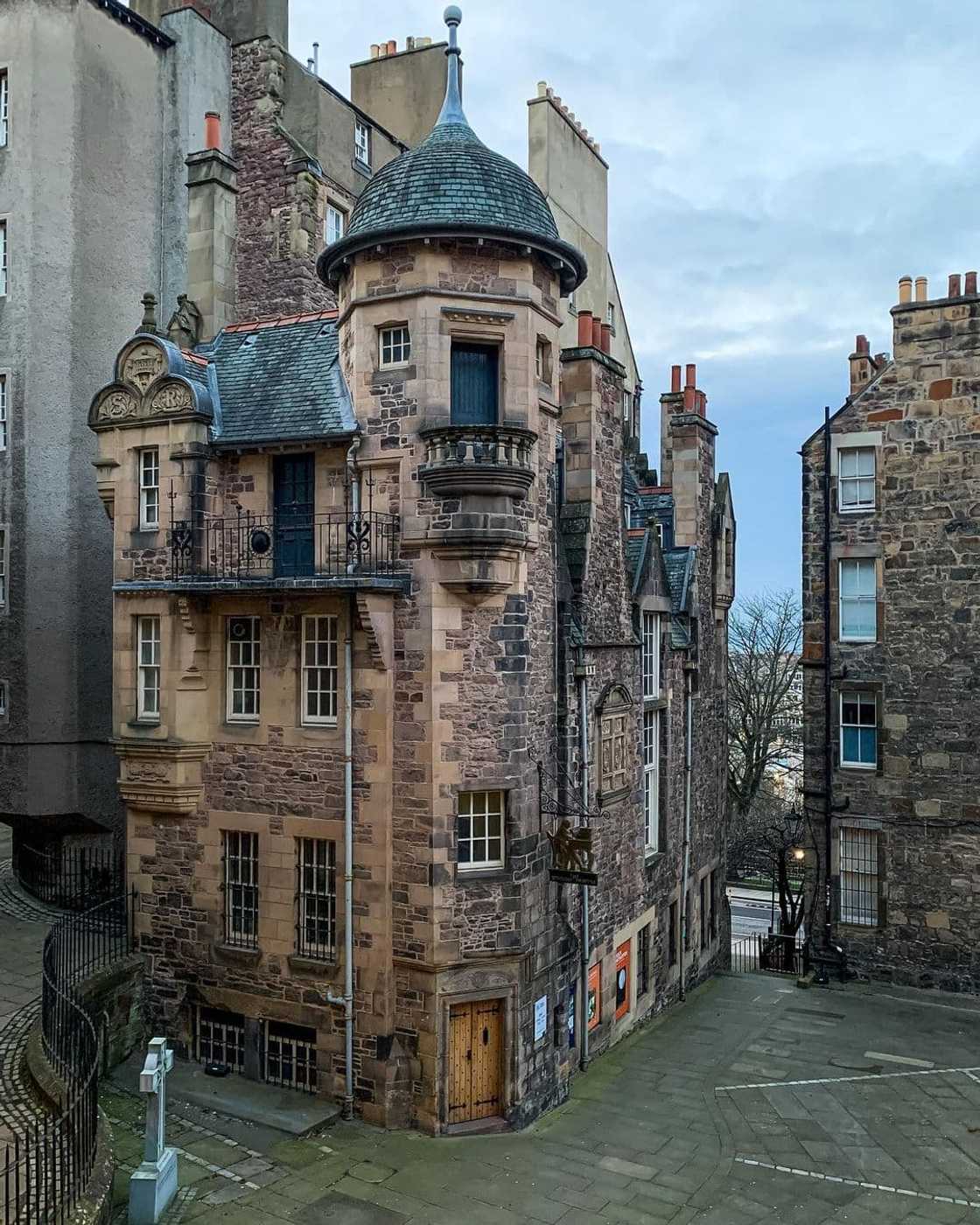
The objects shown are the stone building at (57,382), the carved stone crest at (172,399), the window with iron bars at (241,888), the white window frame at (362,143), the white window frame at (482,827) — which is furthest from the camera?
the white window frame at (362,143)

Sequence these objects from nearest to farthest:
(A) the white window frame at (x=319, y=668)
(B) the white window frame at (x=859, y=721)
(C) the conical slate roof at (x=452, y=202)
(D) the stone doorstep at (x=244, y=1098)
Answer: (D) the stone doorstep at (x=244, y=1098)
(C) the conical slate roof at (x=452, y=202)
(A) the white window frame at (x=319, y=668)
(B) the white window frame at (x=859, y=721)

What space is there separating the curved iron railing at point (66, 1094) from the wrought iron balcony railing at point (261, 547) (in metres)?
6.23

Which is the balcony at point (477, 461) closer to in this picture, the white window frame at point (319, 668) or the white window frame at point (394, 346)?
the white window frame at point (394, 346)

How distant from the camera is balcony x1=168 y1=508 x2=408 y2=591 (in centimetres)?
1658

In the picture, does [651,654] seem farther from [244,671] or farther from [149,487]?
[149,487]

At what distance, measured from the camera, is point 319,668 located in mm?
17109

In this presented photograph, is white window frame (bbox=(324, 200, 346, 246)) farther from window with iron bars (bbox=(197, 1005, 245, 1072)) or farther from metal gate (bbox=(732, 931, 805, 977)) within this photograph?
metal gate (bbox=(732, 931, 805, 977))

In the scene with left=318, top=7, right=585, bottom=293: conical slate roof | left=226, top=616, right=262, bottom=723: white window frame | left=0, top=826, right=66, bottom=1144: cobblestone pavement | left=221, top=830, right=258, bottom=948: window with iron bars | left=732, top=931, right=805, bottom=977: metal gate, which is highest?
left=318, top=7, right=585, bottom=293: conical slate roof

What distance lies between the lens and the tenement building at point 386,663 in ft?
53.0

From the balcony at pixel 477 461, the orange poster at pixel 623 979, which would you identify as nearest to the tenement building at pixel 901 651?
the orange poster at pixel 623 979

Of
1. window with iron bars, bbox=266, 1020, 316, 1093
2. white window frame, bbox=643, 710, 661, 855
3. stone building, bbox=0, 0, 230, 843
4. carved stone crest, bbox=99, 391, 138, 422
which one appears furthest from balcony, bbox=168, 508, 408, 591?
white window frame, bbox=643, 710, 661, 855

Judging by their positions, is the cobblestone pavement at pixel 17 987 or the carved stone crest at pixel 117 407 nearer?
the cobblestone pavement at pixel 17 987

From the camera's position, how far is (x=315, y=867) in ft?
55.8

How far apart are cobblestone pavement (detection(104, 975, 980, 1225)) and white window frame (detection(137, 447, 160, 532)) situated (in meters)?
9.42
